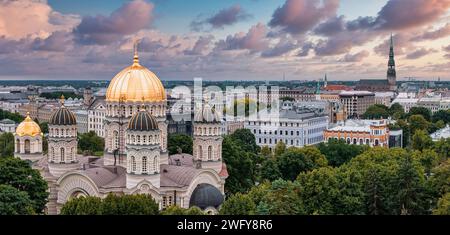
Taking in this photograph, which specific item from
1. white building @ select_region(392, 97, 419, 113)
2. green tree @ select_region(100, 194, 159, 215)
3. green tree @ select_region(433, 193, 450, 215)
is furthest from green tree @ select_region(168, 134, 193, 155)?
white building @ select_region(392, 97, 419, 113)

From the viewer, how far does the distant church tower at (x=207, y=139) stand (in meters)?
38.5

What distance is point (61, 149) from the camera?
120 feet

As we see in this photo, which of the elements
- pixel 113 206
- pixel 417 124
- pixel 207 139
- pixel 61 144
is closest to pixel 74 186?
pixel 61 144

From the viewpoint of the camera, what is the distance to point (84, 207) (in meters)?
27.8

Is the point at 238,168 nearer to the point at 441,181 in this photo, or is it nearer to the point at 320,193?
the point at 320,193

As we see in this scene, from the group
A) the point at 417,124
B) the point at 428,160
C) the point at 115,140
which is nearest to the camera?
A: the point at 115,140

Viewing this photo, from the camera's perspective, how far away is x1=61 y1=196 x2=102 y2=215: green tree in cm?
2762

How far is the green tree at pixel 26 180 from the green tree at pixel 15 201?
251 cm

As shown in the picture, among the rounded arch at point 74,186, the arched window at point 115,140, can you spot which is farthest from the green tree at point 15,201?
the arched window at point 115,140

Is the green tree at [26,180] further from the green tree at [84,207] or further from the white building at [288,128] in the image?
A: the white building at [288,128]

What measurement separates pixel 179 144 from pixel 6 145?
22691 mm
